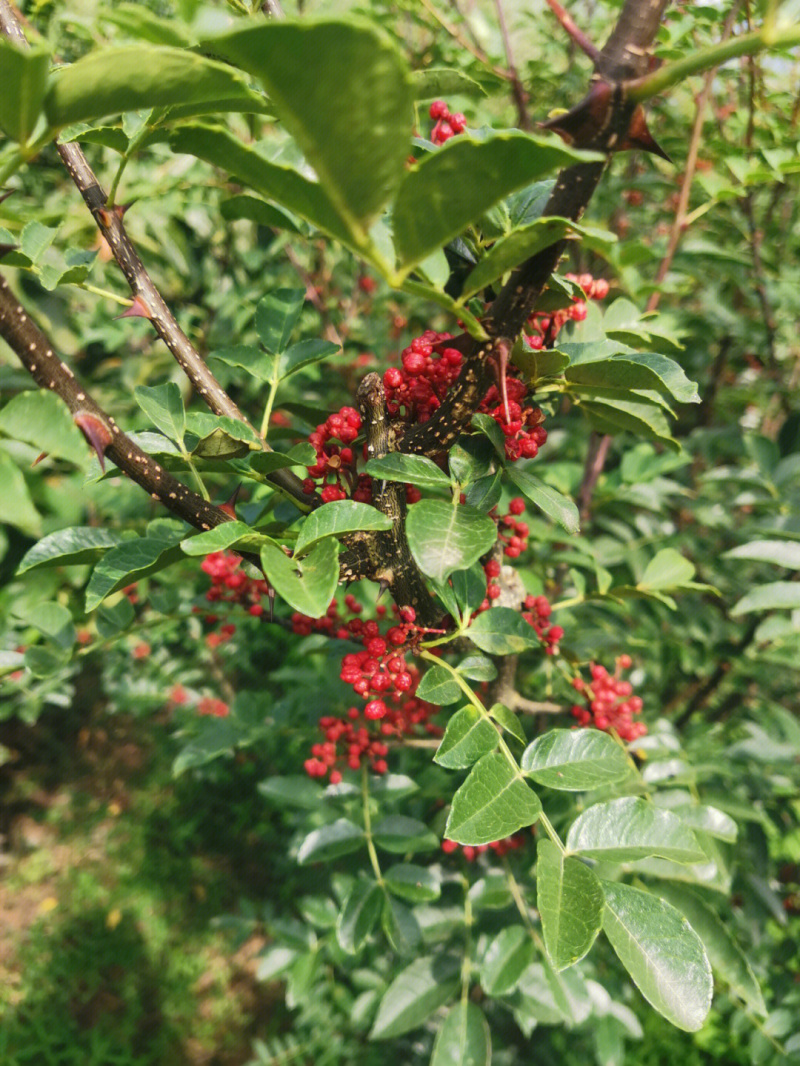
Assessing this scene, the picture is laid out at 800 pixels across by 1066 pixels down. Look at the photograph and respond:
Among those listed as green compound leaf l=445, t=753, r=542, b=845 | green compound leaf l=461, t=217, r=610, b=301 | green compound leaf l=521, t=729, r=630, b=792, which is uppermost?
green compound leaf l=461, t=217, r=610, b=301

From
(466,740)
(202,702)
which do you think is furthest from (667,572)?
(202,702)

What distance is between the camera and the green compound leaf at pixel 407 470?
1.97 feet

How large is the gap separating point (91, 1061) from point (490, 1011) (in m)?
1.53

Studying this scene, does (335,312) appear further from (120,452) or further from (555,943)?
(555,943)

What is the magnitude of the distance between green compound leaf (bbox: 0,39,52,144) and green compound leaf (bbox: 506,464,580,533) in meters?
0.46

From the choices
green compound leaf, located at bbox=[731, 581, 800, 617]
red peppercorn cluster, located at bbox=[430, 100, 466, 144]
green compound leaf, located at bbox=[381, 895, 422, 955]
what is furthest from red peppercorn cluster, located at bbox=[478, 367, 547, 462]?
green compound leaf, located at bbox=[381, 895, 422, 955]

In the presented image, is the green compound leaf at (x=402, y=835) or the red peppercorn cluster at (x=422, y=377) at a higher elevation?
the red peppercorn cluster at (x=422, y=377)

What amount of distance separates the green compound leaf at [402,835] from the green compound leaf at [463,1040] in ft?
0.86

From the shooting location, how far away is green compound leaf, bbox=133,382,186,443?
730 mm

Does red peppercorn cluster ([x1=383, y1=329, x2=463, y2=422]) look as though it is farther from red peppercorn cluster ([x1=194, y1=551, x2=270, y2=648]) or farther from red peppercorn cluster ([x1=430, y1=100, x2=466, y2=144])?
red peppercorn cluster ([x1=194, y1=551, x2=270, y2=648])

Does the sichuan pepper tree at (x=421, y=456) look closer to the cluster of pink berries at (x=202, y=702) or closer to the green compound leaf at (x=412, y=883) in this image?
the green compound leaf at (x=412, y=883)

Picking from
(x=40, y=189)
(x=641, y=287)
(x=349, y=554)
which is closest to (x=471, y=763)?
(x=349, y=554)

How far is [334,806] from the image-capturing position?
49.6 inches

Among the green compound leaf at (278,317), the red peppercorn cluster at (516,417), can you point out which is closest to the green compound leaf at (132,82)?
the red peppercorn cluster at (516,417)
